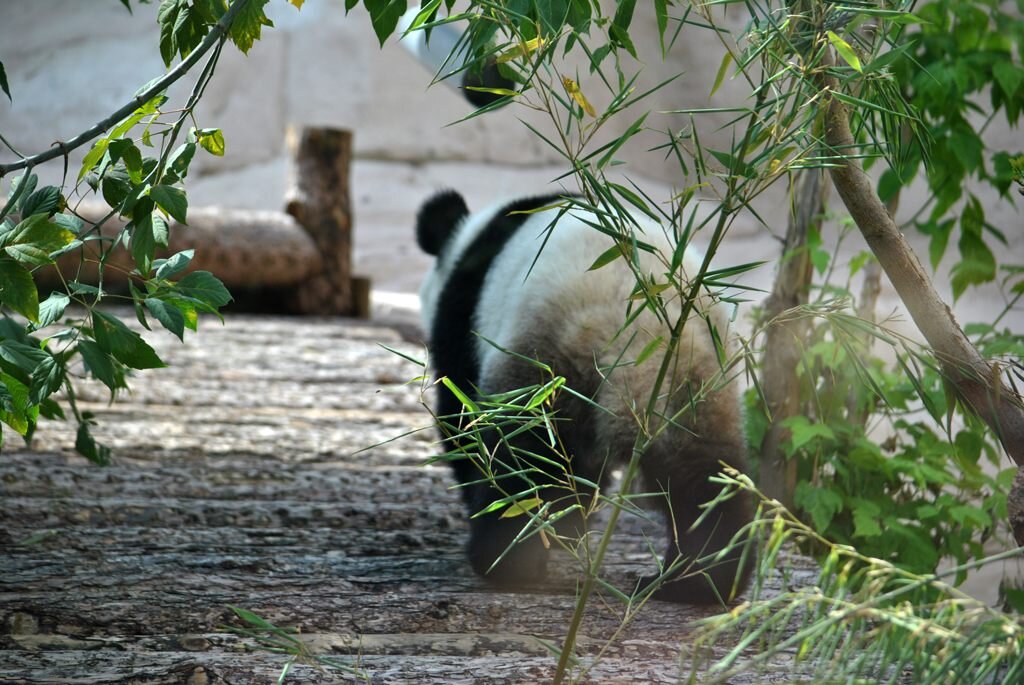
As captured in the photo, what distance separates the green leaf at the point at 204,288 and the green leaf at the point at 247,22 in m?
0.34

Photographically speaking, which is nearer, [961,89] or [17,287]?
[17,287]

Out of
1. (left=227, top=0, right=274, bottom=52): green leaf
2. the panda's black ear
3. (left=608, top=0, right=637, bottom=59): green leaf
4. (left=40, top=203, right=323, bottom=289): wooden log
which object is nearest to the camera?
(left=608, top=0, right=637, bottom=59): green leaf

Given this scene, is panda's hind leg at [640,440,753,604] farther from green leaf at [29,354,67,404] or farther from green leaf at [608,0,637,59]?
green leaf at [29,354,67,404]

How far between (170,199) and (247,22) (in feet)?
0.88

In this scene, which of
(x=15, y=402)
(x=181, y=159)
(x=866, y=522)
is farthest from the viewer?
(x=866, y=522)

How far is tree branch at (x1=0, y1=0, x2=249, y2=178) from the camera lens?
1414 millimetres

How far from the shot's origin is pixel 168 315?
5.05 feet

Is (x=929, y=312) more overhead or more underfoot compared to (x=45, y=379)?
more overhead

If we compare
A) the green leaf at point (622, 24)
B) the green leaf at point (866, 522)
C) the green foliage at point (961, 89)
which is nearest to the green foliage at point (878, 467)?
the green leaf at point (866, 522)

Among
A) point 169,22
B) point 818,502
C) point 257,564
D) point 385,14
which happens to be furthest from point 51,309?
point 818,502

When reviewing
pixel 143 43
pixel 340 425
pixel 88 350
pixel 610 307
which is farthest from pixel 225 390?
pixel 143 43

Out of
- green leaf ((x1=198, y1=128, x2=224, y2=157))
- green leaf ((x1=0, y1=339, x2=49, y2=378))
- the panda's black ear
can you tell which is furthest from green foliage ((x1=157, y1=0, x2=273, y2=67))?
the panda's black ear

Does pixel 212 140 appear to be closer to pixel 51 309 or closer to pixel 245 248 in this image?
pixel 51 309

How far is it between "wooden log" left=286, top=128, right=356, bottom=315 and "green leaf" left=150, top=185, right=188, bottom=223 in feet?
16.5
